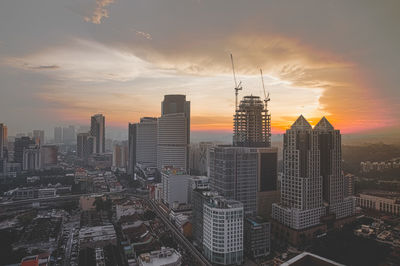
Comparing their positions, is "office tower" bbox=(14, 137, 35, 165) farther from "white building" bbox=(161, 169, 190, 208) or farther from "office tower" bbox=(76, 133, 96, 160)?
"white building" bbox=(161, 169, 190, 208)

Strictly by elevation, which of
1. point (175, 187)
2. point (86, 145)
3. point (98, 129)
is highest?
point (98, 129)

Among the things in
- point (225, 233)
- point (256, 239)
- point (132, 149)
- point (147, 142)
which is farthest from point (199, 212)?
point (147, 142)

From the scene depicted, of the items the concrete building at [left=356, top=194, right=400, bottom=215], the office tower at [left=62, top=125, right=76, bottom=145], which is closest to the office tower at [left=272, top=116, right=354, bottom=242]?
the concrete building at [left=356, top=194, right=400, bottom=215]

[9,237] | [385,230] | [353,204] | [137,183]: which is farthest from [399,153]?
[137,183]

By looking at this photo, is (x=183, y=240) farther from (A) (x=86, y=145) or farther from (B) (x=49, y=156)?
(A) (x=86, y=145)

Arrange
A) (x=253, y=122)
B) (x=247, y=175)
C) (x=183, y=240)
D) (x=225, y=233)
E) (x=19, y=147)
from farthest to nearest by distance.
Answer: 1. (x=19, y=147)
2. (x=253, y=122)
3. (x=247, y=175)
4. (x=183, y=240)
5. (x=225, y=233)
